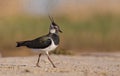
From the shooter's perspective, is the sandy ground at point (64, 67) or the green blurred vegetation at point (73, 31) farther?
the green blurred vegetation at point (73, 31)

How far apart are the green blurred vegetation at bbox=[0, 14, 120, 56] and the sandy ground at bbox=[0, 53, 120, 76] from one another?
10522 mm

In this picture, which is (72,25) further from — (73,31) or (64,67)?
(64,67)

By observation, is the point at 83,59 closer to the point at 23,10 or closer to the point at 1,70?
the point at 1,70

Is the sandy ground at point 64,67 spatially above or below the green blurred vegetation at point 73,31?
above

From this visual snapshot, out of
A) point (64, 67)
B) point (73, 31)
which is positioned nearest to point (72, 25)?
point (73, 31)

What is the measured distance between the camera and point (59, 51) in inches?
984

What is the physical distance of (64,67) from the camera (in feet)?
64.1

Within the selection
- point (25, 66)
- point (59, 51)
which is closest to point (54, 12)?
point (59, 51)

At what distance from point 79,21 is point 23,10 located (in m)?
4.08

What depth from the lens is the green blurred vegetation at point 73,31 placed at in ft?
111

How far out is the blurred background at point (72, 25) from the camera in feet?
110

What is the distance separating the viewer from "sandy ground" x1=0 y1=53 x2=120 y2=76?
18.1 meters

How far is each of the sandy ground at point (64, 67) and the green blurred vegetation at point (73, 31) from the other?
10522mm

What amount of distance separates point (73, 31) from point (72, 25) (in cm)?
71
